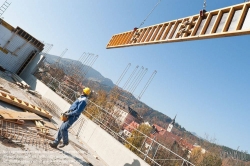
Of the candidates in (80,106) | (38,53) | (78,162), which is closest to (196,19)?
(80,106)

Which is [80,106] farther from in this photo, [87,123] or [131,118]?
[131,118]

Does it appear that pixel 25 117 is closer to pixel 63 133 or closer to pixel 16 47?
pixel 63 133

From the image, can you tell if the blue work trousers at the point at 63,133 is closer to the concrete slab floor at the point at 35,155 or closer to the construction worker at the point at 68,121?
the construction worker at the point at 68,121

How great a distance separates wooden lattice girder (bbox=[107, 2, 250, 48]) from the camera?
17.6 feet

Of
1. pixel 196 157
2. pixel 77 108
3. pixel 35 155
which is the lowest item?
pixel 35 155

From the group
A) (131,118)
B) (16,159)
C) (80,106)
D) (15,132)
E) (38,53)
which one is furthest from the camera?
(131,118)

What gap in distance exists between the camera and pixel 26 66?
18328 millimetres

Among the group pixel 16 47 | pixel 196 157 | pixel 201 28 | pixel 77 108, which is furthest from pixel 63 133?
pixel 196 157

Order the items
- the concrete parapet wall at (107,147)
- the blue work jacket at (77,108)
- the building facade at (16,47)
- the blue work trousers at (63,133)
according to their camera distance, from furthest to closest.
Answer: the building facade at (16,47) < the concrete parapet wall at (107,147) < the blue work jacket at (77,108) < the blue work trousers at (63,133)

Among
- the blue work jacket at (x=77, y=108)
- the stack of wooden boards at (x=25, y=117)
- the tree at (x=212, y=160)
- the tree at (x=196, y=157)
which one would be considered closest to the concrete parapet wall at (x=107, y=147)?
the stack of wooden boards at (x=25, y=117)

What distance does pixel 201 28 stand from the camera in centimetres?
681

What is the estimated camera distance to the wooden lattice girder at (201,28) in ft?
17.6

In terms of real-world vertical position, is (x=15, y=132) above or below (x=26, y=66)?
below

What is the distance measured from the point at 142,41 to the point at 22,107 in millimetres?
6401
